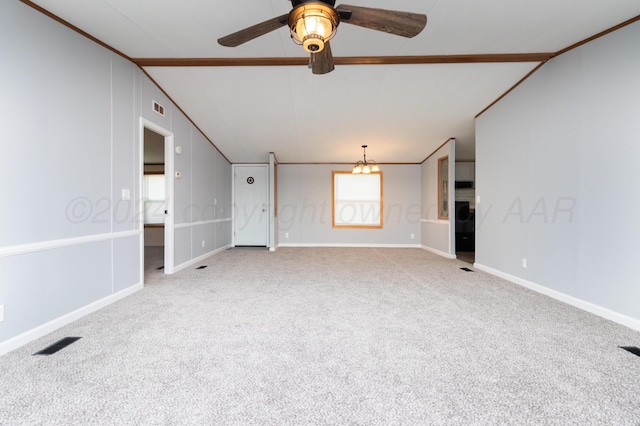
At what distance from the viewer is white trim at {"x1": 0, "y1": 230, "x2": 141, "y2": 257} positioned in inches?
80.1

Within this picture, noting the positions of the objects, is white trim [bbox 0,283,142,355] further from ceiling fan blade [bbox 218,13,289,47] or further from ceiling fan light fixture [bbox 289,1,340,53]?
ceiling fan light fixture [bbox 289,1,340,53]

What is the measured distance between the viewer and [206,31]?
2.79 metres

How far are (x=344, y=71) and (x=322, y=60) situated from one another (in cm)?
176

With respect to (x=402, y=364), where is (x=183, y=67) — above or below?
above

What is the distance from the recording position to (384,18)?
178 cm

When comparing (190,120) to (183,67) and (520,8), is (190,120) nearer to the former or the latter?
(183,67)

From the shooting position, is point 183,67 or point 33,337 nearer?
point 33,337

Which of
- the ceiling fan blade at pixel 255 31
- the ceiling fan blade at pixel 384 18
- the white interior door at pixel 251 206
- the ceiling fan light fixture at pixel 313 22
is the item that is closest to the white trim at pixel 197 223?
the white interior door at pixel 251 206

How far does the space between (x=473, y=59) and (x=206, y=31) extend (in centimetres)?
298

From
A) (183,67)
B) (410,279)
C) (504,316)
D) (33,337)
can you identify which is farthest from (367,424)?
(183,67)

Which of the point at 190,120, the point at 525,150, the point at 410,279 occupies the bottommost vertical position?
the point at 410,279

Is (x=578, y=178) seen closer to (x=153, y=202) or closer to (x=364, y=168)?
(x=364, y=168)

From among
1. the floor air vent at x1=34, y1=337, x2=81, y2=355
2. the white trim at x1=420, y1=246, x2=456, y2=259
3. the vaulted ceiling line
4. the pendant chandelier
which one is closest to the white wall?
the white trim at x1=420, y1=246, x2=456, y2=259

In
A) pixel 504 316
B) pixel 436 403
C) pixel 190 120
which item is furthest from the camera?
pixel 190 120
